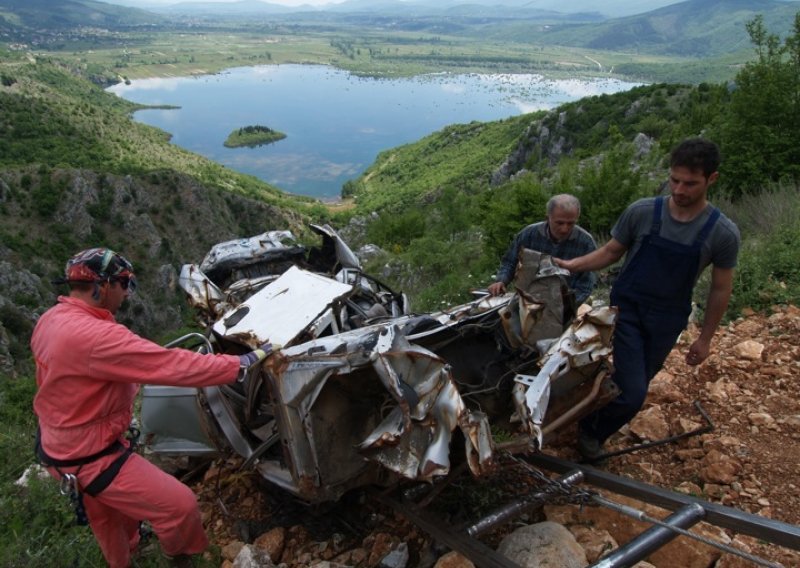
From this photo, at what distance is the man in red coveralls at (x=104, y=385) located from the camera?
2.37 m

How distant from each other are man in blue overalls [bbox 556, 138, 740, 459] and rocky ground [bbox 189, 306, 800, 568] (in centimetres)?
58

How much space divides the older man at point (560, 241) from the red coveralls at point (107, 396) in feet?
7.49

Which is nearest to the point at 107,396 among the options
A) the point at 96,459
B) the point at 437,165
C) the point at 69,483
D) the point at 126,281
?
the point at 96,459

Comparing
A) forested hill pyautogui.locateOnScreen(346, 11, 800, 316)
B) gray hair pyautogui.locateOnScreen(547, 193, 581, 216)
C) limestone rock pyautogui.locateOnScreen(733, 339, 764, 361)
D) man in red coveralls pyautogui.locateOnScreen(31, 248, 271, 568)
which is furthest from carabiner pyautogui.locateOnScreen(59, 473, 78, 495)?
forested hill pyautogui.locateOnScreen(346, 11, 800, 316)

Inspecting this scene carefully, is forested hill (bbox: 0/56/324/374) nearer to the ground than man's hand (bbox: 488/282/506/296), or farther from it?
nearer to the ground

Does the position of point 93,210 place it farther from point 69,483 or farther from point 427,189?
point 69,483

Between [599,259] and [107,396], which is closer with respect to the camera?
[107,396]

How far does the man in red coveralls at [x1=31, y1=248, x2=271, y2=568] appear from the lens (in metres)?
2.37

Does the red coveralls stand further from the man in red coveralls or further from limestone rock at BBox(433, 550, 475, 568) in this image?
limestone rock at BBox(433, 550, 475, 568)

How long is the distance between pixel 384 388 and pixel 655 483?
6.14 ft

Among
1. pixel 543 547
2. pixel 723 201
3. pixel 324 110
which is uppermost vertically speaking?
pixel 723 201

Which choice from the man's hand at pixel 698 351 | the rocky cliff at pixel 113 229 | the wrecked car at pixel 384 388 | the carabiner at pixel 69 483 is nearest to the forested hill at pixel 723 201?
the man's hand at pixel 698 351

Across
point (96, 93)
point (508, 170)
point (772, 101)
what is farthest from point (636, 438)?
point (96, 93)

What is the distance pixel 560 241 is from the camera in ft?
12.9
